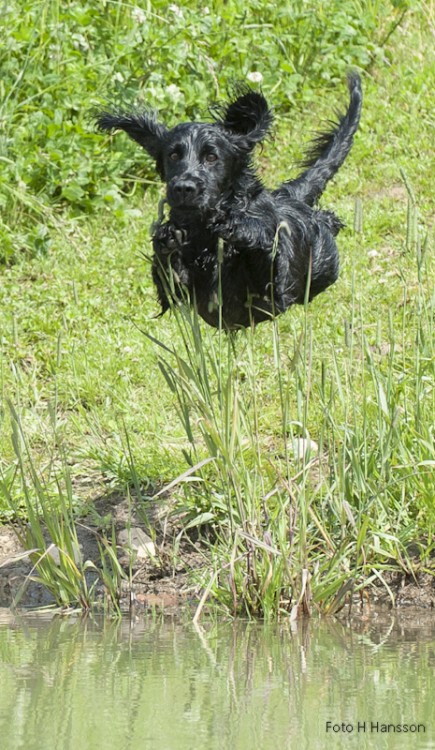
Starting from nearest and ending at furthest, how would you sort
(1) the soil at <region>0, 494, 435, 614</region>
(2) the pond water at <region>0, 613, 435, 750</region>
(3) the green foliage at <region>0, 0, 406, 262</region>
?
(2) the pond water at <region>0, 613, 435, 750</region>, (1) the soil at <region>0, 494, 435, 614</region>, (3) the green foliage at <region>0, 0, 406, 262</region>

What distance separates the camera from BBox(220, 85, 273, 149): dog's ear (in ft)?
16.8

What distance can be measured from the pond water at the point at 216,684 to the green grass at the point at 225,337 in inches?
10.3

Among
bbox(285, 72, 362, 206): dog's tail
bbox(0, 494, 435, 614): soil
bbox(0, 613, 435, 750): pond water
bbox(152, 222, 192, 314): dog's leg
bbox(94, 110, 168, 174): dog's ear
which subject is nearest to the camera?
bbox(0, 613, 435, 750): pond water

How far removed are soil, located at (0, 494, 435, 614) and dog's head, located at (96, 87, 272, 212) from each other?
1.28 m

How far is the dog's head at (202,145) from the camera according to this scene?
4723 millimetres

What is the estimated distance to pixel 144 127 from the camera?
202 inches

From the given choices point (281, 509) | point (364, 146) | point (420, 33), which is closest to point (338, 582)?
point (281, 509)

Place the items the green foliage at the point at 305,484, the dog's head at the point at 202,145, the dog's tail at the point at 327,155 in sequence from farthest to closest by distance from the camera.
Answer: the dog's tail at the point at 327,155
the dog's head at the point at 202,145
the green foliage at the point at 305,484

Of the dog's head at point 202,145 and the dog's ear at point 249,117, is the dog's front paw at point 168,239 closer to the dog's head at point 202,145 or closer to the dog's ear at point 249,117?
the dog's head at point 202,145

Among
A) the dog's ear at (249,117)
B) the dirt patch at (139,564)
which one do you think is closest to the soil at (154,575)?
the dirt patch at (139,564)

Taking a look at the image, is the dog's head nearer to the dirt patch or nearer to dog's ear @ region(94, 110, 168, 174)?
dog's ear @ region(94, 110, 168, 174)

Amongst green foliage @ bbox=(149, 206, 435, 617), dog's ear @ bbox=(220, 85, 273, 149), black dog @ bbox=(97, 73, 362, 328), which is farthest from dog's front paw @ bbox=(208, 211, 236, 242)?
green foliage @ bbox=(149, 206, 435, 617)

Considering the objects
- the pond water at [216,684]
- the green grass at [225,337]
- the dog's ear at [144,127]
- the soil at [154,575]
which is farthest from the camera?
the dog's ear at [144,127]

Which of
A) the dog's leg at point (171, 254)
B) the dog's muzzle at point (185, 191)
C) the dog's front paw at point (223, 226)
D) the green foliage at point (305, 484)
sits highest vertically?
the dog's muzzle at point (185, 191)
